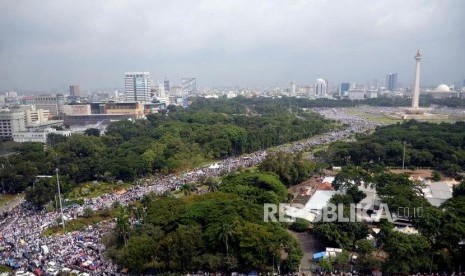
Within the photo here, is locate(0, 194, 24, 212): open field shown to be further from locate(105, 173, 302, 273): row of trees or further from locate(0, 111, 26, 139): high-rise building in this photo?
locate(0, 111, 26, 139): high-rise building

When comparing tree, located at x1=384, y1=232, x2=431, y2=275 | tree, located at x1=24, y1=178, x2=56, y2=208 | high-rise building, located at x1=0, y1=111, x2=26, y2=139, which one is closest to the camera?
tree, located at x1=384, y1=232, x2=431, y2=275

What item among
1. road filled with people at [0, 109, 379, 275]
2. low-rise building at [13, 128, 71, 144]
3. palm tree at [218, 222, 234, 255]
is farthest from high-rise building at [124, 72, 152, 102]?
palm tree at [218, 222, 234, 255]

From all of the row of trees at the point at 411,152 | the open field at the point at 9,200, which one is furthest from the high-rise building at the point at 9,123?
the row of trees at the point at 411,152

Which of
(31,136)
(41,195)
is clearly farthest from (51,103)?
(41,195)

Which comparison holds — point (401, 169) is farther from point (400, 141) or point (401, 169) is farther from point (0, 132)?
point (0, 132)

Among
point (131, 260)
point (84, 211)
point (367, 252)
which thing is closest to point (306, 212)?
point (367, 252)
